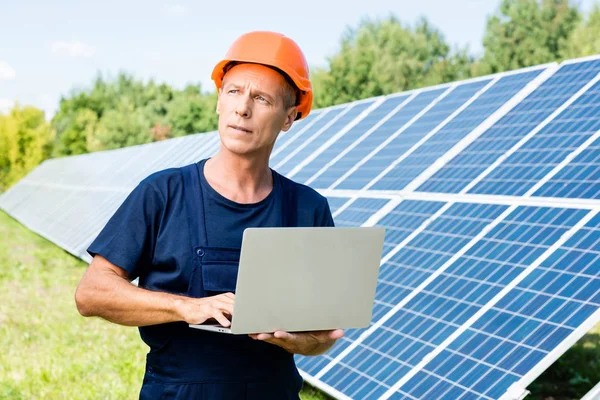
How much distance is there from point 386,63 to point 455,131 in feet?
174

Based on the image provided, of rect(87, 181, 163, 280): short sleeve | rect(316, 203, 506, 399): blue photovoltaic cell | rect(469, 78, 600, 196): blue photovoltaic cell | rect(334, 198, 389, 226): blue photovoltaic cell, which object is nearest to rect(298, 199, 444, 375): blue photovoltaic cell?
rect(316, 203, 506, 399): blue photovoltaic cell

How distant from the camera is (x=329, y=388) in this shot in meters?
6.44

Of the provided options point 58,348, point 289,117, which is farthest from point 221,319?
point 58,348

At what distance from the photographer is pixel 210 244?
298 centimetres

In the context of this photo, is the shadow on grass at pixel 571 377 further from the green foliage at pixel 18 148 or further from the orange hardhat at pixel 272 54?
the green foliage at pixel 18 148

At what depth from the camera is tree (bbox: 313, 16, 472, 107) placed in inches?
2217

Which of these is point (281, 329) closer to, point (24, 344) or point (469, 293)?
point (469, 293)

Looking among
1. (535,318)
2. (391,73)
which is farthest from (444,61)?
(535,318)

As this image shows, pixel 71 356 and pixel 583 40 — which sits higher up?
pixel 583 40

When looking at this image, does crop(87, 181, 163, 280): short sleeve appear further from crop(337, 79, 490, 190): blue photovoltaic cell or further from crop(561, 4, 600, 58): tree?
crop(561, 4, 600, 58): tree

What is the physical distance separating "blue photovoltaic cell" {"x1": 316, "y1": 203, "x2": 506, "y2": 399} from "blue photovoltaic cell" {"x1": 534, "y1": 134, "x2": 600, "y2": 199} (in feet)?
1.39

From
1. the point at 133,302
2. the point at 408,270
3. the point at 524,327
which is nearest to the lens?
the point at 133,302

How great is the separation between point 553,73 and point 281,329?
680 cm

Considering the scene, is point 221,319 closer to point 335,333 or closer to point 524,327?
point 335,333
